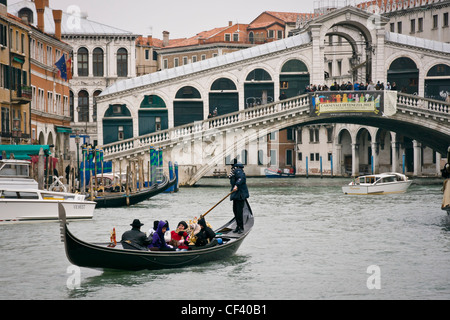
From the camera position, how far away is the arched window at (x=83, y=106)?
5106 centimetres

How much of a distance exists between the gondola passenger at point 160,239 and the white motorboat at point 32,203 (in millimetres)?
6878

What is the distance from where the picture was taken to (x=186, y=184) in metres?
35.1

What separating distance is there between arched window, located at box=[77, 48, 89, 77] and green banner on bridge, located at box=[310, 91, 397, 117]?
2172 centimetres

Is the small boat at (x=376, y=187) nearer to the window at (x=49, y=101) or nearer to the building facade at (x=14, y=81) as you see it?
the building facade at (x=14, y=81)

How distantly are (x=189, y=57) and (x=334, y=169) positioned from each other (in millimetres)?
16368

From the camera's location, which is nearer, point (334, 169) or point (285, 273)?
point (285, 273)

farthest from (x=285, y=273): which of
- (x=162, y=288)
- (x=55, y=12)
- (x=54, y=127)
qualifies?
(x=55, y=12)

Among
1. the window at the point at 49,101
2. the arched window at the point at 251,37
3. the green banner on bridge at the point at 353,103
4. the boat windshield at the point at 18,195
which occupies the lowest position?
the boat windshield at the point at 18,195

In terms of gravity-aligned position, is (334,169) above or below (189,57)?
below

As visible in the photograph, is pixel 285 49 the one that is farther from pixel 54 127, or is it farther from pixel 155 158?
pixel 54 127

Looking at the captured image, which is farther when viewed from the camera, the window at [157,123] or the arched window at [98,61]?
the arched window at [98,61]

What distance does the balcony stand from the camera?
2962 centimetres

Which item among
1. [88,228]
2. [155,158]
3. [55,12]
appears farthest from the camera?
[55,12]

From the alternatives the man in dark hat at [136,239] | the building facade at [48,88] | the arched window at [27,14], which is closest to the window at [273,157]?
the building facade at [48,88]
